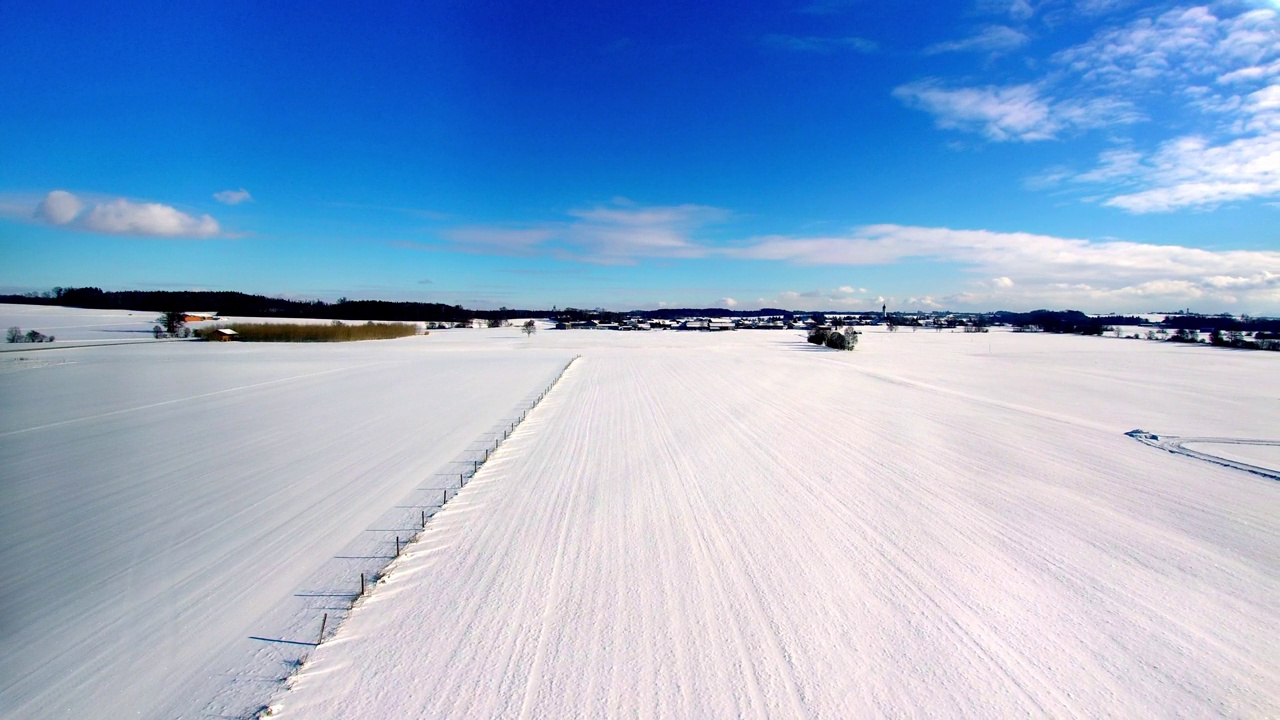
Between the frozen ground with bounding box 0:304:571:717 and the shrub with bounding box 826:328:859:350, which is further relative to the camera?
the shrub with bounding box 826:328:859:350

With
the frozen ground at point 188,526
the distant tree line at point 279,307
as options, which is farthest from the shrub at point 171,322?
the frozen ground at point 188,526

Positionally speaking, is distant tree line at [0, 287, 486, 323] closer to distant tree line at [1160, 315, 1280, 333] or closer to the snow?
the snow

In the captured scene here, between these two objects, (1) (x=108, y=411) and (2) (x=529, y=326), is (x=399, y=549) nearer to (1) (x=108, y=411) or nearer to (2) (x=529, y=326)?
(1) (x=108, y=411)

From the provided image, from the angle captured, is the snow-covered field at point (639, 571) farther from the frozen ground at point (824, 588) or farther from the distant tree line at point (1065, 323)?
the distant tree line at point (1065, 323)

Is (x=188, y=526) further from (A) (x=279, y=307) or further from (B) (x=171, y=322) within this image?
(A) (x=279, y=307)

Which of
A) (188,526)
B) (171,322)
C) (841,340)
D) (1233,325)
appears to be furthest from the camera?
(1233,325)

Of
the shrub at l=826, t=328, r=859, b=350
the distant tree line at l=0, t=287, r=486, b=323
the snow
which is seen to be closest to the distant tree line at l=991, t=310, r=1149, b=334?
the shrub at l=826, t=328, r=859, b=350

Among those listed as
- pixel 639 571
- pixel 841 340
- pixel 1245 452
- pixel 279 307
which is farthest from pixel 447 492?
pixel 279 307
